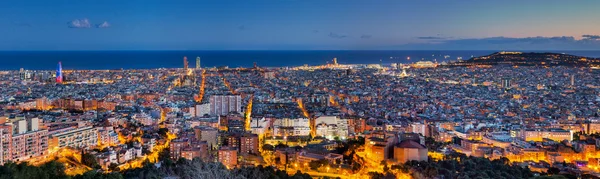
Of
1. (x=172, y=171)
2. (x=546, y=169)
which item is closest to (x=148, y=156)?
A: (x=172, y=171)

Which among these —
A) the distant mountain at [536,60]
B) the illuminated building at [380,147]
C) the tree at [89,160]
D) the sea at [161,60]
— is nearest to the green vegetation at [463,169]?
the illuminated building at [380,147]

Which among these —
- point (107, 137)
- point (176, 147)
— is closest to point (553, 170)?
point (176, 147)

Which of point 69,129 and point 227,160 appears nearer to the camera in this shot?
point 227,160

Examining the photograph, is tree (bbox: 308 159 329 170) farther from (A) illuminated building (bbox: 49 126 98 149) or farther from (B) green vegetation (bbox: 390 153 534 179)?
(A) illuminated building (bbox: 49 126 98 149)

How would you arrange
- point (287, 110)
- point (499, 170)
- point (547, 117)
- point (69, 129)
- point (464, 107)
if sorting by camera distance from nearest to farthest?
point (499, 170)
point (69, 129)
point (547, 117)
point (287, 110)
point (464, 107)

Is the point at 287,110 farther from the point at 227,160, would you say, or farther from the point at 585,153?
the point at 585,153

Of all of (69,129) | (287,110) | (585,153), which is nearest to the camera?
(585,153)

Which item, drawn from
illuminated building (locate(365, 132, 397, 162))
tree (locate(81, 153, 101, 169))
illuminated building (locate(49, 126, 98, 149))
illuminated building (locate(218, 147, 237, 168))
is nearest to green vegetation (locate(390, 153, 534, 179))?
illuminated building (locate(365, 132, 397, 162))
